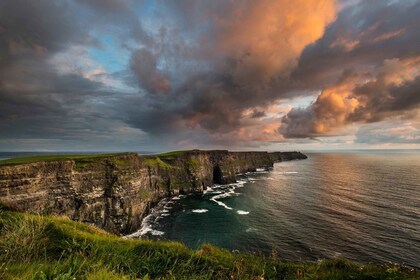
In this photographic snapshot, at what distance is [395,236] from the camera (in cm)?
4188

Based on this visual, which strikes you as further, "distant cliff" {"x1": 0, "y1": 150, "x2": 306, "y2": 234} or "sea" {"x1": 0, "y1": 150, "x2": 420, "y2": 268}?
"sea" {"x1": 0, "y1": 150, "x2": 420, "y2": 268}

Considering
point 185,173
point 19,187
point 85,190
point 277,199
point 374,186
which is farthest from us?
point 185,173

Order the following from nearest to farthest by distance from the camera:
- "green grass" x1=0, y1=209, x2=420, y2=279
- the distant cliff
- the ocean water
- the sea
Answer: "green grass" x1=0, y1=209, x2=420, y2=279 → the distant cliff → the sea → the ocean water

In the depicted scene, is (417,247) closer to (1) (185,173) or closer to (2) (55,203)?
(2) (55,203)

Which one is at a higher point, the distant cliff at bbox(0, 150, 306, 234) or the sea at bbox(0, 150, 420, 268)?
the distant cliff at bbox(0, 150, 306, 234)

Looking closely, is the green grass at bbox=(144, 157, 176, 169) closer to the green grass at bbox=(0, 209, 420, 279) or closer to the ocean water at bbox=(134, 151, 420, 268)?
the ocean water at bbox=(134, 151, 420, 268)

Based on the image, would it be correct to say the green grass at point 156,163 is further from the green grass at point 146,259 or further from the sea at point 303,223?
the green grass at point 146,259

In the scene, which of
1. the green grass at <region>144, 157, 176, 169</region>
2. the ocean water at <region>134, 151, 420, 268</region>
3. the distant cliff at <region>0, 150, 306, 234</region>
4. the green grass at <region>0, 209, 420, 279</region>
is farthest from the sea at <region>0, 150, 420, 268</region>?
the green grass at <region>144, 157, 176, 169</region>

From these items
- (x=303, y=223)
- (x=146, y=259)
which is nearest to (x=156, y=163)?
(x=303, y=223)

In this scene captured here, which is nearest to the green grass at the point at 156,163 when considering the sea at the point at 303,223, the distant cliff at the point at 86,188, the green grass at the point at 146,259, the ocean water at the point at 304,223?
the distant cliff at the point at 86,188

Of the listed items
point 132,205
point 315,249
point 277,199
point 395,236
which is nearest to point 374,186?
point 277,199

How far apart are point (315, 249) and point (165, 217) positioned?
3484 centimetres

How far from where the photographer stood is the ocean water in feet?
124

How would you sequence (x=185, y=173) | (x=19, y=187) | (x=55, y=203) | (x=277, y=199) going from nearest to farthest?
(x=19, y=187) → (x=55, y=203) → (x=277, y=199) → (x=185, y=173)
